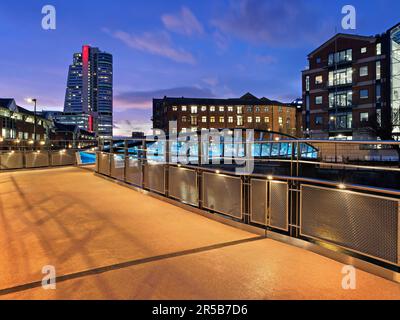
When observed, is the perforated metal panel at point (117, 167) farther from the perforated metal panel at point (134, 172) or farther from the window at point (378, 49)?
the window at point (378, 49)

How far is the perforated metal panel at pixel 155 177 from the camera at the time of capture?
8125mm

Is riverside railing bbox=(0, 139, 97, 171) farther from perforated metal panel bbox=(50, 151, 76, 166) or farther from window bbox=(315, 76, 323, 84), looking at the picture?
window bbox=(315, 76, 323, 84)

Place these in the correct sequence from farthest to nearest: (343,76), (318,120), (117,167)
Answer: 1. (318,120)
2. (343,76)
3. (117,167)

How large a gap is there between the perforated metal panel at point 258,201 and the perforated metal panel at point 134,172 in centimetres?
469

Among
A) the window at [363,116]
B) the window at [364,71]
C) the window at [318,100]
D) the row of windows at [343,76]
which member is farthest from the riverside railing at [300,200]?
the window at [318,100]

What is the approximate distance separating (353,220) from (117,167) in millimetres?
8903

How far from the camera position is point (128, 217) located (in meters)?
6.24

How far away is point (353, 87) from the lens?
50.3 m

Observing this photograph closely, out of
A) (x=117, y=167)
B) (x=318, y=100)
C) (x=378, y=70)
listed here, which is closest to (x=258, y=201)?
(x=117, y=167)

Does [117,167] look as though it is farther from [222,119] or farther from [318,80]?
[222,119]

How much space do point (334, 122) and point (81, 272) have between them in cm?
5454

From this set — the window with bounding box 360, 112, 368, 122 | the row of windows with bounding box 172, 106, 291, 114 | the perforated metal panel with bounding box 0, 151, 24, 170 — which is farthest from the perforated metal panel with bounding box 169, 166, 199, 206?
the row of windows with bounding box 172, 106, 291, 114

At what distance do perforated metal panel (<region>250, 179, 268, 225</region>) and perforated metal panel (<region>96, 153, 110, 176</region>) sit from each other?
8064 mm
